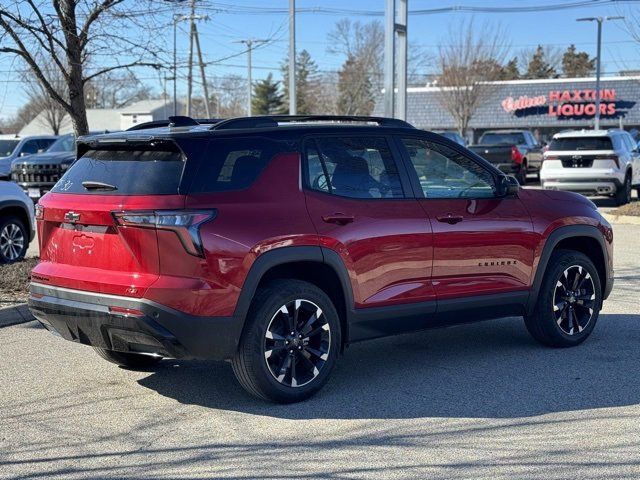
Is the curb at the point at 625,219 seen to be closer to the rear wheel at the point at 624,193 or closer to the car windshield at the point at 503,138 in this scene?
the rear wheel at the point at 624,193

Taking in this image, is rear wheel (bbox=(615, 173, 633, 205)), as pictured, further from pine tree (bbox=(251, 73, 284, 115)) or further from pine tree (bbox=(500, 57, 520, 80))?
pine tree (bbox=(251, 73, 284, 115))

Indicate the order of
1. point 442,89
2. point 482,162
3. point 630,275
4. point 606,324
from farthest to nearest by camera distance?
point 442,89
point 630,275
point 606,324
point 482,162

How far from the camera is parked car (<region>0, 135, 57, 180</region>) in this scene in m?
25.1

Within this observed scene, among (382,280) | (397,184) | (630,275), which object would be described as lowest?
(630,275)

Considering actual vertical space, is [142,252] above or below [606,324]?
above

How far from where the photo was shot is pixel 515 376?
6422 mm

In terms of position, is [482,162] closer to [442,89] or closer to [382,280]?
[382,280]

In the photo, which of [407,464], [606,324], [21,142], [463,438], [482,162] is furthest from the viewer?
[21,142]

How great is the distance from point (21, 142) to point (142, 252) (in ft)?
72.4

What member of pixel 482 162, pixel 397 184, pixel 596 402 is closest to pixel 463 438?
pixel 596 402

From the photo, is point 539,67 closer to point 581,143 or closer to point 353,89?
point 353,89

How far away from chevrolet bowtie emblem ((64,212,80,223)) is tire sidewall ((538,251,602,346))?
373cm

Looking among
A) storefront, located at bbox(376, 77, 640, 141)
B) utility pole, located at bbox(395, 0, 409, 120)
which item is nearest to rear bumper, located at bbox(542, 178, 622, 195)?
utility pole, located at bbox(395, 0, 409, 120)

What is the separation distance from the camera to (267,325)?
5551 mm
